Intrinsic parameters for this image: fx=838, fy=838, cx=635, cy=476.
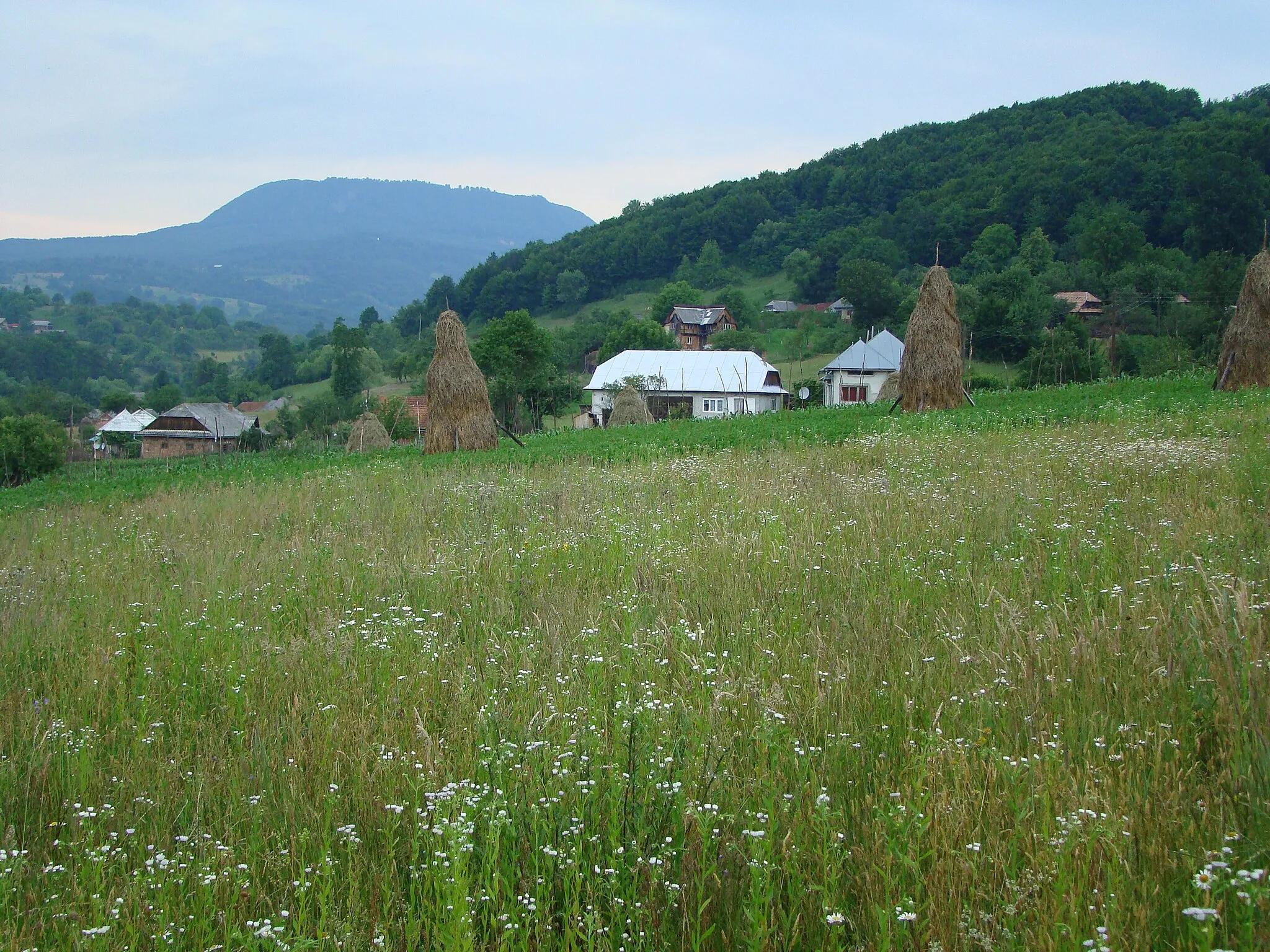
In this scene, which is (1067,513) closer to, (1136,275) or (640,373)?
(640,373)

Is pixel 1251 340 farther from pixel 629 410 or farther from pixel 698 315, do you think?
pixel 698 315

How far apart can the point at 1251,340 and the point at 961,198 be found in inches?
2911

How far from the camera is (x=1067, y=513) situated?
6379mm

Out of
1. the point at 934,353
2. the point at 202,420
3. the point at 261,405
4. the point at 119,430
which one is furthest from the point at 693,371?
the point at 261,405

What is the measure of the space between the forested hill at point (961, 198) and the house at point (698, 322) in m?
12.0

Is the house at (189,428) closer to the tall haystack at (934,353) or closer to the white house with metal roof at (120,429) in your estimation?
the white house with metal roof at (120,429)

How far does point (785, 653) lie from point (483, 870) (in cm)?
206

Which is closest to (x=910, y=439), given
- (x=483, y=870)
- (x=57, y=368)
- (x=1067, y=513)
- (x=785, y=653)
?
(x=1067, y=513)

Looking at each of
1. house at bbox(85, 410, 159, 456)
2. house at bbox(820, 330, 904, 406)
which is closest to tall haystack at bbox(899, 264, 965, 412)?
house at bbox(820, 330, 904, 406)

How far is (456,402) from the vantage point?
Answer: 2120 centimetres

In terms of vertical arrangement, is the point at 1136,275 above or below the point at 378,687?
above

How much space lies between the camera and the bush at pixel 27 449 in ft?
139

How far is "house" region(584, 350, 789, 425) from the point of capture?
2165 inches

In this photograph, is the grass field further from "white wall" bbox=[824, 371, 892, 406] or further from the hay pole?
"white wall" bbox=[824, 371, 892, 406]
